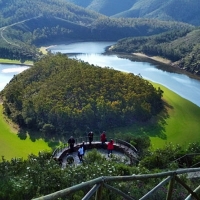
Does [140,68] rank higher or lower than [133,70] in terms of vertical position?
higher

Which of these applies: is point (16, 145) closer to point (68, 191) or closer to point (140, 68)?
point (68, 191)

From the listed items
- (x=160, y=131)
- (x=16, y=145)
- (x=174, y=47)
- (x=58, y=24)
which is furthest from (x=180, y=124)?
(x=58, y=24)

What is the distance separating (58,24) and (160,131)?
12708cm

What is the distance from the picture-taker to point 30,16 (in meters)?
161

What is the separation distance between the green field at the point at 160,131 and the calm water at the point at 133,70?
10.6 m

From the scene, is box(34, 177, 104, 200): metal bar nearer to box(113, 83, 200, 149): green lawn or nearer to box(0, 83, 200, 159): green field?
box(0, 83, 200, 159): green field

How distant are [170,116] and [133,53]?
74.0 meters

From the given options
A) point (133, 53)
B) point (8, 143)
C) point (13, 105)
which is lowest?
point (8, 143)

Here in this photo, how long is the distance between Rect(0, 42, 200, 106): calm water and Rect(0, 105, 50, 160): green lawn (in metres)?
26.9

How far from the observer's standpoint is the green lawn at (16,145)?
114ft

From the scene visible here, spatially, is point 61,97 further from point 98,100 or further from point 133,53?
point 133,53

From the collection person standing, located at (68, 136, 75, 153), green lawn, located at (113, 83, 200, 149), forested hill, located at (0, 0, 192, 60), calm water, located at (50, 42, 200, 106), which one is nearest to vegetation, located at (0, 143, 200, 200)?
person standing, located at (68, 136, 75, 153)

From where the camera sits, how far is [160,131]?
40812 mm

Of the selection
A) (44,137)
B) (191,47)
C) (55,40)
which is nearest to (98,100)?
(44,137)
